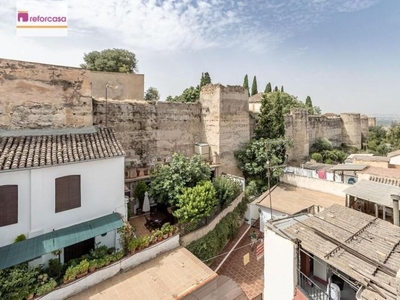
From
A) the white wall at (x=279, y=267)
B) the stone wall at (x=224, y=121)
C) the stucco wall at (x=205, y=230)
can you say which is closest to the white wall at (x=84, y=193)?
the stucco wall at (x=205, y=230)

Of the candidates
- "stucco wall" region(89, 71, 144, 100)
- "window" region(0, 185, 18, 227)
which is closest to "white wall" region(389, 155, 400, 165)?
"stucco wall" region(89, 71, 144, 100)

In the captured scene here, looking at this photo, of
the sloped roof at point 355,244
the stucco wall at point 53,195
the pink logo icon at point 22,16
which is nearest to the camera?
the sloped roof at point 355,244

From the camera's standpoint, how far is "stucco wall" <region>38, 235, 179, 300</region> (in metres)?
7.57

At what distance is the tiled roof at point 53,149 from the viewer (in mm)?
8328

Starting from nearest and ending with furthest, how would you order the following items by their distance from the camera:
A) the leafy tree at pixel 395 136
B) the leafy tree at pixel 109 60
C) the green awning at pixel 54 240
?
the green awning at pixel 54 240
the leafy tree at pixel 109 60
the leafy tree at pixel 395 136

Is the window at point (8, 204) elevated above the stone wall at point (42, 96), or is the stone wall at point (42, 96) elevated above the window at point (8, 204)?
the stone wall at point (42, 96)

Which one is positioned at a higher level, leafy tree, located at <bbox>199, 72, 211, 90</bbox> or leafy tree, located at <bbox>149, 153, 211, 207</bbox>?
leafy tree, located at <bbox>199, 72, 211, 90</bbox>

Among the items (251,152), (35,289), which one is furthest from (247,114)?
(35,289)

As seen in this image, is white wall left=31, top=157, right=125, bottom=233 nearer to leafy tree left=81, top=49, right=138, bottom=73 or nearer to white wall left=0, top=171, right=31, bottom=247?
white wall left=0, top=171, right=31, bottom=247

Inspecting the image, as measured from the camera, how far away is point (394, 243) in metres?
6.71

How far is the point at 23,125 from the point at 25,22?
4856 millimetres

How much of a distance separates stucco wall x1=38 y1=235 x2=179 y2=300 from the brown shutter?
2.81 m

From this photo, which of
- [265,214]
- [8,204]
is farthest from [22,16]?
[265,214]

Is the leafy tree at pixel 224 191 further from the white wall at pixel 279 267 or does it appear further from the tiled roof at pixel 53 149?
the tiled roof at pixel 53 149
